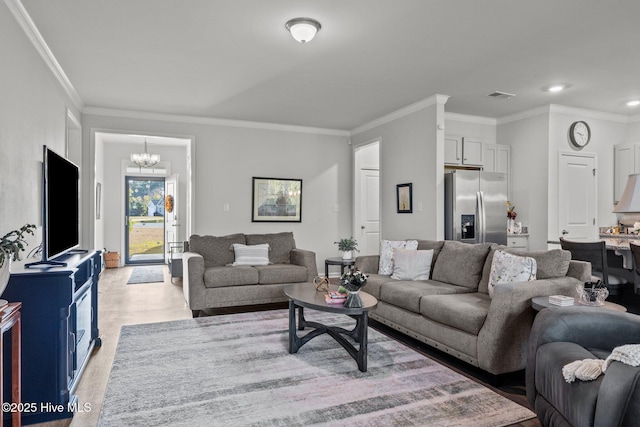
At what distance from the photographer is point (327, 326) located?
3277 millimetres

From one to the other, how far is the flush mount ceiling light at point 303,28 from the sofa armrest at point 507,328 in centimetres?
229

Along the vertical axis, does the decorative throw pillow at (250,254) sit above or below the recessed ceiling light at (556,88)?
below

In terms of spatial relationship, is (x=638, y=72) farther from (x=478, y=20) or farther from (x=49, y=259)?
(x=49, y=259)

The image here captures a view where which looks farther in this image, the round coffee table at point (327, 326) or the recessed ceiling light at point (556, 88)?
the recessed ceiling light at point (556, 88)

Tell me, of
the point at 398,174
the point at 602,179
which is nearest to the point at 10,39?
the point at 398,174

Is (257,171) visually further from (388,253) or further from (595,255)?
(595,255)

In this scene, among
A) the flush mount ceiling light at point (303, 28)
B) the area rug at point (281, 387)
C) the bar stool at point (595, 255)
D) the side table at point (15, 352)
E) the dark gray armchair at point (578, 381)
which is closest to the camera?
the dark gray armchair at point (578, 381)

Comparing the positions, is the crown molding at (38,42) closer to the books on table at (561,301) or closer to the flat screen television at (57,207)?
the flat screen television at (57,207)

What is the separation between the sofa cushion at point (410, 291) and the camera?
138 inches

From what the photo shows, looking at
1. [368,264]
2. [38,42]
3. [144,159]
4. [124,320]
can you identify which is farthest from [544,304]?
[144,159]

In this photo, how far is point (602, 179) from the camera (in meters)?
5.79

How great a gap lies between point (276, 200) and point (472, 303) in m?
4.05

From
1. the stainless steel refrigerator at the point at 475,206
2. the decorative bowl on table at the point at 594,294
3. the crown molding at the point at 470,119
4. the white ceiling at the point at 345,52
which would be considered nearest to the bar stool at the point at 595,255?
the decorative bowl on table at the point at 594,294

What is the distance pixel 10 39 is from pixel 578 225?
6.46 meters
